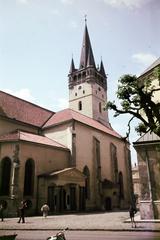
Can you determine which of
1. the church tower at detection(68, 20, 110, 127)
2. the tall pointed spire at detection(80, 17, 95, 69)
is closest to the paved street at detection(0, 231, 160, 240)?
the church tower at detection(68, 20, 110, 127)

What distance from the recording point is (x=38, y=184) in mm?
26812

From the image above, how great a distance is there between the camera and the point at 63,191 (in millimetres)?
27828

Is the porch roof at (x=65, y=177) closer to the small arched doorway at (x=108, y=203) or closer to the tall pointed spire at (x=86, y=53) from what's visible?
Answer: the small arched doorway at (x=108, y=203)

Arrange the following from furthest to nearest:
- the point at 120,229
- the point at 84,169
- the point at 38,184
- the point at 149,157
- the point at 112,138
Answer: the point at 112,138 → the point at 84,169 → the point at 38,184 → the point at 149,157 → the point at 120,229

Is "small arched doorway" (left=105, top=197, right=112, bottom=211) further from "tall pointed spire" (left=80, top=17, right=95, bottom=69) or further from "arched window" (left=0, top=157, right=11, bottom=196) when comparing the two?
"tall pointed spire" (left=80, top=17, right=95, bottom=69)

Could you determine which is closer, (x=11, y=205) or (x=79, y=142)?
(x=11, y=205)

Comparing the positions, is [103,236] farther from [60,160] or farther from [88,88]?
[88,88]

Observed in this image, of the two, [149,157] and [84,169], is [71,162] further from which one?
[149,157]

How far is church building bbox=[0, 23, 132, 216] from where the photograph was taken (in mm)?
25797

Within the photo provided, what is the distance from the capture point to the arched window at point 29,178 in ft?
85.0

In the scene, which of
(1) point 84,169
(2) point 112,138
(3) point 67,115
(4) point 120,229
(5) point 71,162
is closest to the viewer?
(4) point 120,229

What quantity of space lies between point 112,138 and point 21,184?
20.2 metres

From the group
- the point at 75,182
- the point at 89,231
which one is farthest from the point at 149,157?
the point at 75,182

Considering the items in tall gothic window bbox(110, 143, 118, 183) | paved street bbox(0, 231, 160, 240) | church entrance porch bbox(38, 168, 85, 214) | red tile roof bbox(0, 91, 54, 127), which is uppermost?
red tile roof bbox(0, 91, 54, 127)
